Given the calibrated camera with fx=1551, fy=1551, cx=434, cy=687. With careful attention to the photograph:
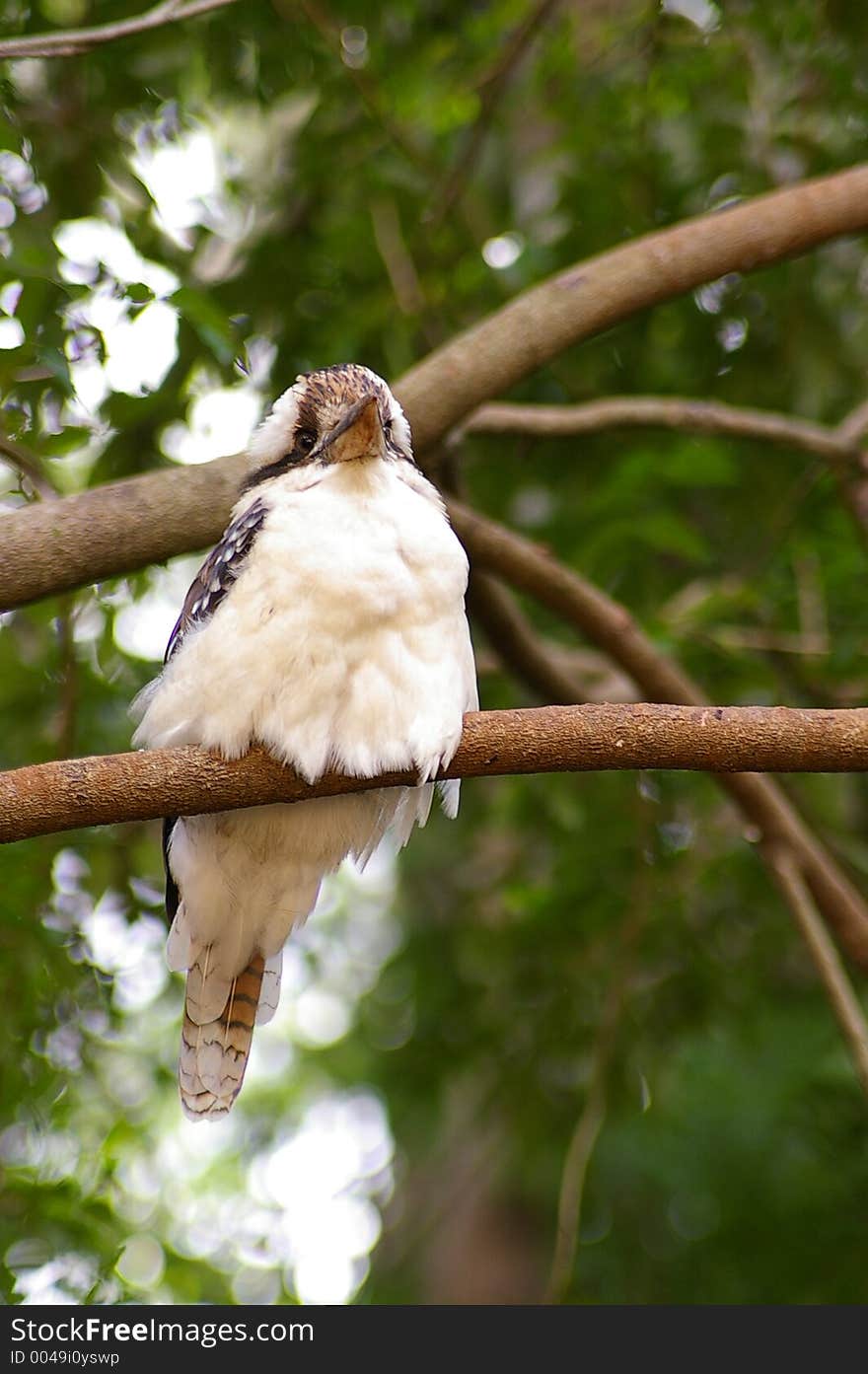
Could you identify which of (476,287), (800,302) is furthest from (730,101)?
(476,287)

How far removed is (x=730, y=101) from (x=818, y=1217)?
3.85 meters

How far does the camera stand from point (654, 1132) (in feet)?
20.8

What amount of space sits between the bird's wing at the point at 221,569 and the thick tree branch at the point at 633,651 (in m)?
0.87

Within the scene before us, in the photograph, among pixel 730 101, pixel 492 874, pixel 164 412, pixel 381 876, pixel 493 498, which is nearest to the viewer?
pixel 164 412

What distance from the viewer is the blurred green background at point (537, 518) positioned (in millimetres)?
4160

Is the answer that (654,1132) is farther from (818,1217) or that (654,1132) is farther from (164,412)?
(164,412)

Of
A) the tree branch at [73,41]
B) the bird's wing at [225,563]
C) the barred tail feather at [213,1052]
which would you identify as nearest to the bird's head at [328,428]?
the bird's wing at [225,563]

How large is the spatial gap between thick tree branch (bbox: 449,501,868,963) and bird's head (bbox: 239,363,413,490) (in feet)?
2.04

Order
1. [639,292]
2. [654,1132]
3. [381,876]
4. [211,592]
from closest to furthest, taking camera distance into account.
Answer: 1. [211,592]
2. [639,292]
3. [654,1132]
4. [381,876]

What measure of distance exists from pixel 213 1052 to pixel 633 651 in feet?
4.93

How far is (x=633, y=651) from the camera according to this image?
13.6 feet

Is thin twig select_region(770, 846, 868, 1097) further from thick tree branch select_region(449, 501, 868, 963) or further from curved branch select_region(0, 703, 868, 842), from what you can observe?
curved branch select_region(0, 703, 868, 842)

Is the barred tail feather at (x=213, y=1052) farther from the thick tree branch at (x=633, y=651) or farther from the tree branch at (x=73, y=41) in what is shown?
the tree branch at (x=73, y=41)

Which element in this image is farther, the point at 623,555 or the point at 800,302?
the point at 800,302
